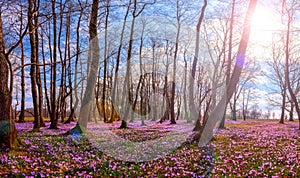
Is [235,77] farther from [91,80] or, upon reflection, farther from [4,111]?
[4,111]

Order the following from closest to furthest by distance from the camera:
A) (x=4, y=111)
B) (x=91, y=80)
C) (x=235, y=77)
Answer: (x=4, y=111), (x=235, y=77), (x=91, y=80)

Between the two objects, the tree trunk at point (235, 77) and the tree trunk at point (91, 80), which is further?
the tree trunk at point (91, 80)

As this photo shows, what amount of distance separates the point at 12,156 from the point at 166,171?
4.62 meters

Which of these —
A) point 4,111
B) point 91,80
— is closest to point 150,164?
point 4,111

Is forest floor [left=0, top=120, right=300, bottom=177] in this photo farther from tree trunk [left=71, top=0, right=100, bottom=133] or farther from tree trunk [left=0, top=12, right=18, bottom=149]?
tree trunk [left=71, top=0, right=100, bottom=133]

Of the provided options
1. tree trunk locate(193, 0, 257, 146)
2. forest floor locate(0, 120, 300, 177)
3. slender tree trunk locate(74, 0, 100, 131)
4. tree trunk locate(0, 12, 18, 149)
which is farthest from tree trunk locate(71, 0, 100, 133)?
tree trunk locate(193, 0, 257, 146)

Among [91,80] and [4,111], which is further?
[91,80]

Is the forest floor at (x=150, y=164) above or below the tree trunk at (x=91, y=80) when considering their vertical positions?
below

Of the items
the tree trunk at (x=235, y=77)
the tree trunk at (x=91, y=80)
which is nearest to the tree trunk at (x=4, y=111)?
the tree trunk at (x=91, y=80)

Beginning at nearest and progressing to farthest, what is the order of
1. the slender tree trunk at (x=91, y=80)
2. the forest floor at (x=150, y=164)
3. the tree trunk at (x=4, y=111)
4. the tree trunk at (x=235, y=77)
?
the forest floor at (x=150, y=164) < the tree trunk at (x=4, y=111) < the tree trunk at (x=235, y=77) < the slender tree trunk at (x=91, y=80)

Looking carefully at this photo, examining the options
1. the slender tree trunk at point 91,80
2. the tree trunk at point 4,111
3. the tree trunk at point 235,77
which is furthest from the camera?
the slender tree trunk at point 91,80

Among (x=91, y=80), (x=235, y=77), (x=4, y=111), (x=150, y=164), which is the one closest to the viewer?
(x=150, y=164)

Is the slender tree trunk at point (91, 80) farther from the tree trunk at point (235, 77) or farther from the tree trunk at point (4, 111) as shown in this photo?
the tree trunk at point (235, 77)

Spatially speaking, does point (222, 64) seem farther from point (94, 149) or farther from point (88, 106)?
point (94, 149)
